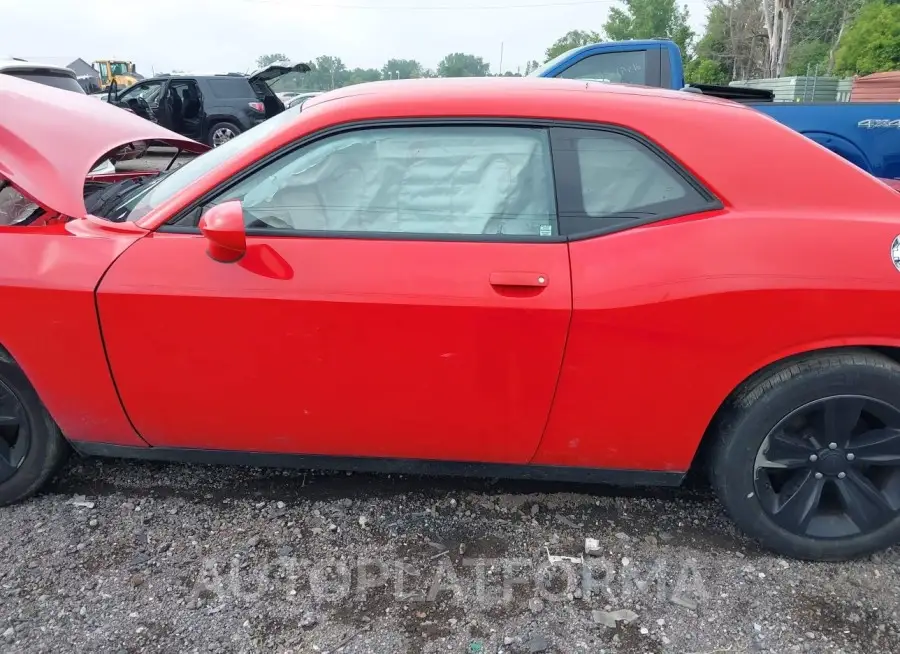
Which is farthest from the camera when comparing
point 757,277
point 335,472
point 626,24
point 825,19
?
point 626,24

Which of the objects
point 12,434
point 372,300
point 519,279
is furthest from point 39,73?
point 519,279

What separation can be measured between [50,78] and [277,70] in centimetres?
594

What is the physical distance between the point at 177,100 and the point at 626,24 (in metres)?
59.4

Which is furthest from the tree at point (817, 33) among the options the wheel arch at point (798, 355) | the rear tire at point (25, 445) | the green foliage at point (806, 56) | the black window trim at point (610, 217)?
the rear tire at point (25, 445)

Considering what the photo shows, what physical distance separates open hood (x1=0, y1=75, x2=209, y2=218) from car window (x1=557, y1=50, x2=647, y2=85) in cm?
473

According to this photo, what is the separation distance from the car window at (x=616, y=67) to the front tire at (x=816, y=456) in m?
5.20

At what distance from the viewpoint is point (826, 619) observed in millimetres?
2088

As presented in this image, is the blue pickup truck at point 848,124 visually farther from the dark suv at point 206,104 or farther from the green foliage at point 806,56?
the green foliage at point 806,56

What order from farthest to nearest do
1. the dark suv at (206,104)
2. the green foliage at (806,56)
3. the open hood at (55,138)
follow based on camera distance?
the green foliage at (806,56)
the dark suv at (206,104)
the open hood at (55,138)

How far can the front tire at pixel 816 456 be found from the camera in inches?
82.0

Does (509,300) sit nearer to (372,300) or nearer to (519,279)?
(519,279)

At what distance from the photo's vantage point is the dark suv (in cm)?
1295

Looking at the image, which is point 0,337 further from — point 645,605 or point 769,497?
point 769,497

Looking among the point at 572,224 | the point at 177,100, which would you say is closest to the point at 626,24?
the point at 177,100
